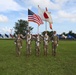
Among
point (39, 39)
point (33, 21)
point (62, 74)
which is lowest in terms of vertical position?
point (62, 74)

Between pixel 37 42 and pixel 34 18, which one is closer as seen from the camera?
pixel 37 42

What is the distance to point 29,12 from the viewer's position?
26.3m

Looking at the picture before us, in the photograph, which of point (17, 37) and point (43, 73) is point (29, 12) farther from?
point (43, 73)

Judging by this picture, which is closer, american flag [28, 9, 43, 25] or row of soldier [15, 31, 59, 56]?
row of soldier [15, 31, 59, 56]

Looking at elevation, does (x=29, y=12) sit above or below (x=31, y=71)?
above

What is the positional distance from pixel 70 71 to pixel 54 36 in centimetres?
871

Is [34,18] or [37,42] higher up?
[34,18]

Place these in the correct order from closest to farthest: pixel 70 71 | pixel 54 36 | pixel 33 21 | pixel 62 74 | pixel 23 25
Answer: pixel 62 74 < pixel 70 71 < pixel 54 36 < pixel 33 21 < pixel 23 25

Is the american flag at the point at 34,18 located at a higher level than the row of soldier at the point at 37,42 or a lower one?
higher

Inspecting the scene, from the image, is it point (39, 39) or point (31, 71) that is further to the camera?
point (39, 39)

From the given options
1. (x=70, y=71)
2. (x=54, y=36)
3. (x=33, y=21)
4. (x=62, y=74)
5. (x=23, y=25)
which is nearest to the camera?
(x=62, y=74)

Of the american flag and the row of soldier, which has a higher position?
the american flag

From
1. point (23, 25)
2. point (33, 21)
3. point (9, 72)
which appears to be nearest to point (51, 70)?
point (9, 72)

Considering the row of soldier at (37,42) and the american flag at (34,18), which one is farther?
the american flag at (34,18)
